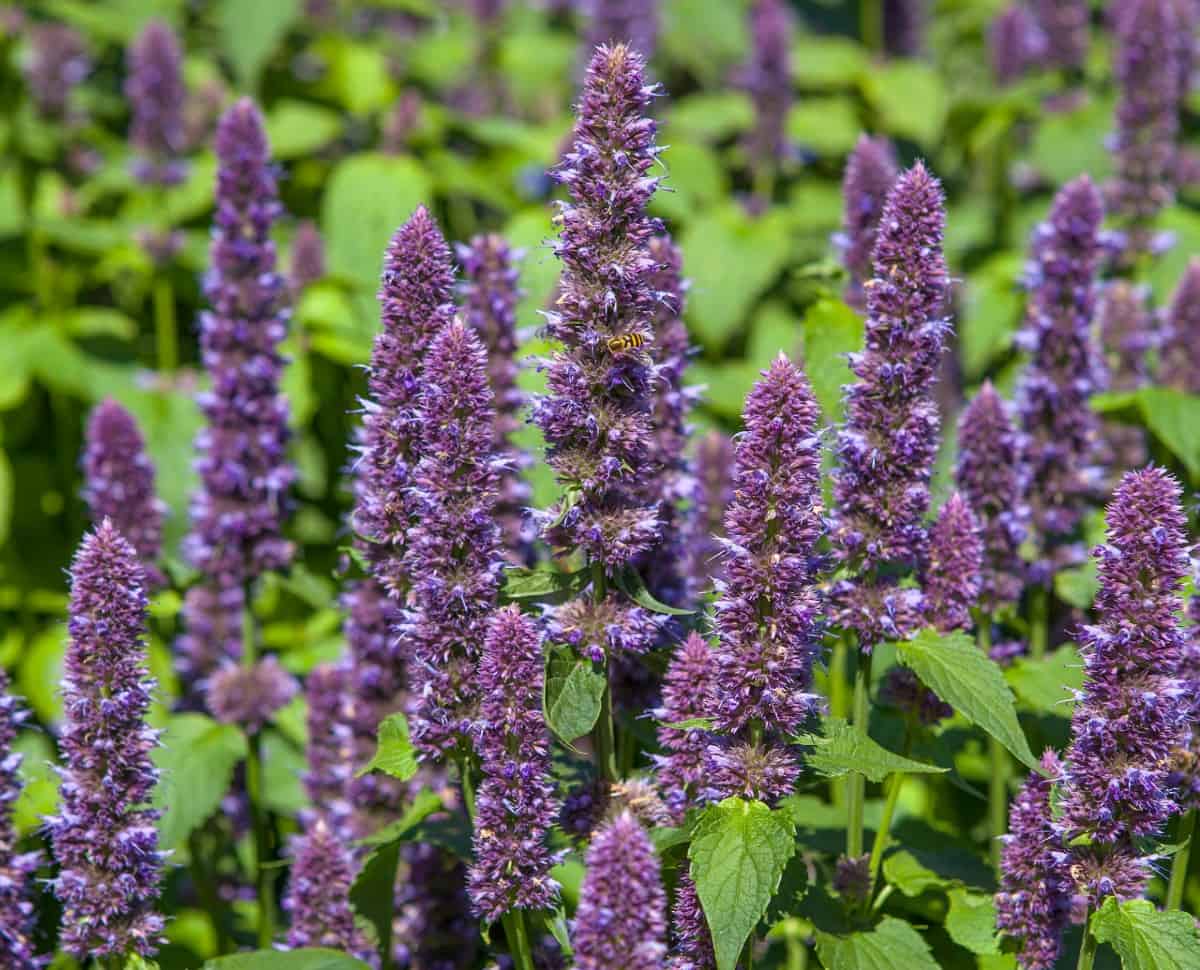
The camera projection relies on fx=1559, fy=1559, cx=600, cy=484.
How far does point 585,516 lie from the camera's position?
4016mm

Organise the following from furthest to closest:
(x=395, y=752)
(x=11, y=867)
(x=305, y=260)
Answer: (x=305, y=260), (x=395, y=752), (x=11, y=867)

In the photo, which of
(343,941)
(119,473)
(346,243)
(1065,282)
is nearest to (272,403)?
(119,473)

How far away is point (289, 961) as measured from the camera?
13.9 ft

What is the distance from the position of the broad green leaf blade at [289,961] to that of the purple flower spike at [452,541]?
2.03ft

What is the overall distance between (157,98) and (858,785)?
22.3ft

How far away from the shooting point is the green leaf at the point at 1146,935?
379 cm

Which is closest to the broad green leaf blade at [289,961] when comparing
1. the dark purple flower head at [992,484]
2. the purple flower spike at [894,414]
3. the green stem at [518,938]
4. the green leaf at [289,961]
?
the green leaf at [289,961]

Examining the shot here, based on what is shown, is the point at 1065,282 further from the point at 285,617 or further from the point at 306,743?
the point at 285,617

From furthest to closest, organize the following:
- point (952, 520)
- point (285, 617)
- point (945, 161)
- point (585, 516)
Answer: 1. point (945, 161)
2. point (285, 617)
3. point (952, 520)
4. point (585, 516)

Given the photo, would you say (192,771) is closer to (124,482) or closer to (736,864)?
(124,482)

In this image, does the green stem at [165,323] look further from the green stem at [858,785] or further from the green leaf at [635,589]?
the green stem at [858,785]

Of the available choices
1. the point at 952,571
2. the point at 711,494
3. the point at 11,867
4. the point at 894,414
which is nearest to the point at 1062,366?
the point at 711,494

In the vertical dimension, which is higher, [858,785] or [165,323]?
[165,323]

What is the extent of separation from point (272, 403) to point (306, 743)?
129cm
